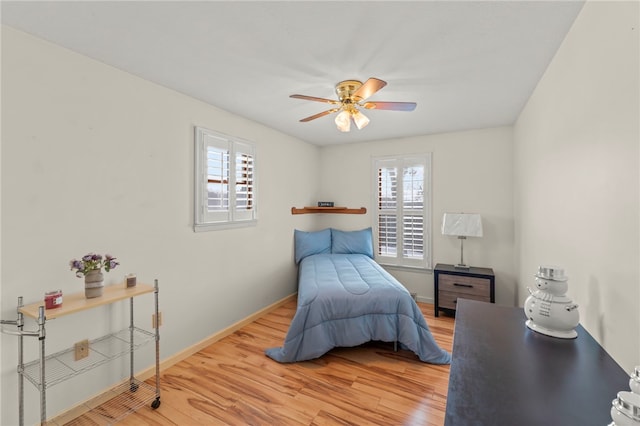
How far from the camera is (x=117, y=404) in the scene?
1.93 metres

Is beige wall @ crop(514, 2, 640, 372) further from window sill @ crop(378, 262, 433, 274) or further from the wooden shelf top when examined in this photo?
the wooden shelf top

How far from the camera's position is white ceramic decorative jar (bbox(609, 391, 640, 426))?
588 millimetres

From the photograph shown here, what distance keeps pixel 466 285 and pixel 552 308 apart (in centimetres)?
223

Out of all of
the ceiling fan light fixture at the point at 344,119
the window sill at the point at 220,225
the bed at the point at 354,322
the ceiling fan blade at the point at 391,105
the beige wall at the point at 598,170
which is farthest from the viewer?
the window sill at the point at 220,225

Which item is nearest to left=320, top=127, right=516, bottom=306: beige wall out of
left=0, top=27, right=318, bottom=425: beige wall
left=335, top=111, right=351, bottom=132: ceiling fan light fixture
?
left=335, top=111, right=351, bottom=132: ceiling fan light fixture

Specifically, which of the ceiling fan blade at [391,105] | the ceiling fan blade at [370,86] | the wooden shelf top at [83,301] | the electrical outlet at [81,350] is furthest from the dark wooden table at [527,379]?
the electrical outlet at [81,350]

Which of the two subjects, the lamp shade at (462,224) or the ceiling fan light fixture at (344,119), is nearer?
the ceiling fan light fixture at (344,119)

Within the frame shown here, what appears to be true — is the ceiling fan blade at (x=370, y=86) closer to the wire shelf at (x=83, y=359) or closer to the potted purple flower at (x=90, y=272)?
the potted purple flower at (x=90, y=272)

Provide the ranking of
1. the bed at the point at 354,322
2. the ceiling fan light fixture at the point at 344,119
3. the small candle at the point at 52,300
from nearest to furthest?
the small candle at the point at 52,300, the ceiling fan light fixture at the point at 344,119, the bed at the point at 354,322

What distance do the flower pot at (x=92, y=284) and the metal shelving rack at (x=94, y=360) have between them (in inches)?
1.4

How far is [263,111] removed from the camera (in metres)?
2.89

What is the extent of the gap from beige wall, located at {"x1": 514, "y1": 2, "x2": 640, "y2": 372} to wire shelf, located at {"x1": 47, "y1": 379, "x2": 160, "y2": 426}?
262cm

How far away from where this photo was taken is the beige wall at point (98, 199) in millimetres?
1568

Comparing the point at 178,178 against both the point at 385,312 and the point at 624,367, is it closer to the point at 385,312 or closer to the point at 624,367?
the point at 385,312
